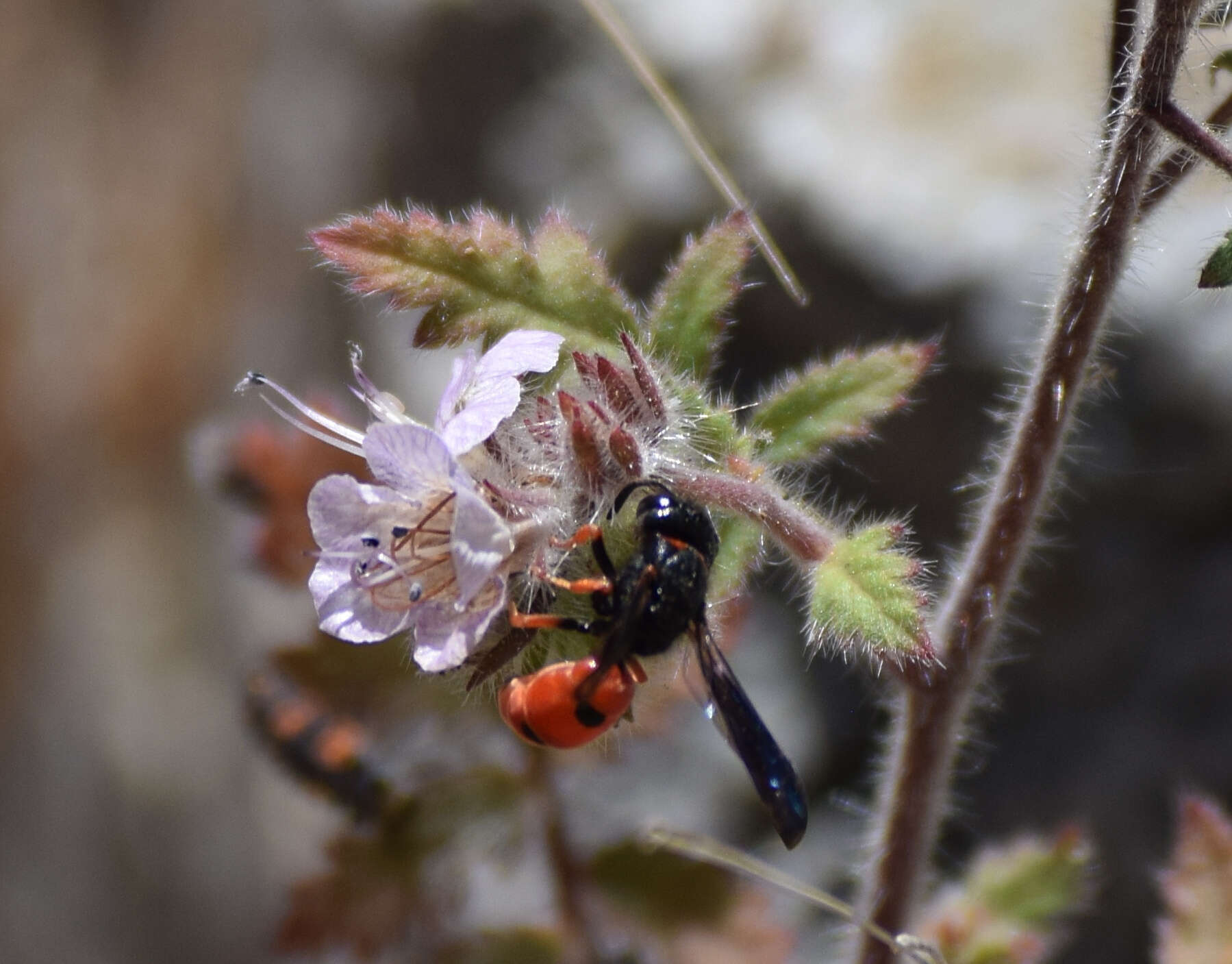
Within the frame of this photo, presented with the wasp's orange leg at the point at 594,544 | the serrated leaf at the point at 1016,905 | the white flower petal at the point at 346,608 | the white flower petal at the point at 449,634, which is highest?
the white flower petal at the point at 346,608

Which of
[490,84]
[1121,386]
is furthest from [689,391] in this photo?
[490,84]

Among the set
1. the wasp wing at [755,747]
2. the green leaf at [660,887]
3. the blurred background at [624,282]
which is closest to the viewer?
the wasp wing at [755,747]

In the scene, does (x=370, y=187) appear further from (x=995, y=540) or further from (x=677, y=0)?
(x=995, y=540)

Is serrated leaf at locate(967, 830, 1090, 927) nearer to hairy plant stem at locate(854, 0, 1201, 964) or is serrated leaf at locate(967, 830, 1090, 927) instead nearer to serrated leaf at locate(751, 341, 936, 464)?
hairy plant stem at locate(854, 0, 1201, 964)

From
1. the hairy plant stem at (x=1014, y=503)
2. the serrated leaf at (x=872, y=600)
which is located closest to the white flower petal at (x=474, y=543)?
the serrated leaf at (x=872, y=600)

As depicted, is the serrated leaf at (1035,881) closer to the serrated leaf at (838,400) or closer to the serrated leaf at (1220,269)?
the serrated leaf at (838,400)

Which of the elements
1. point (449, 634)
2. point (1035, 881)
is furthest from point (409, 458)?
point (1035, 881)
